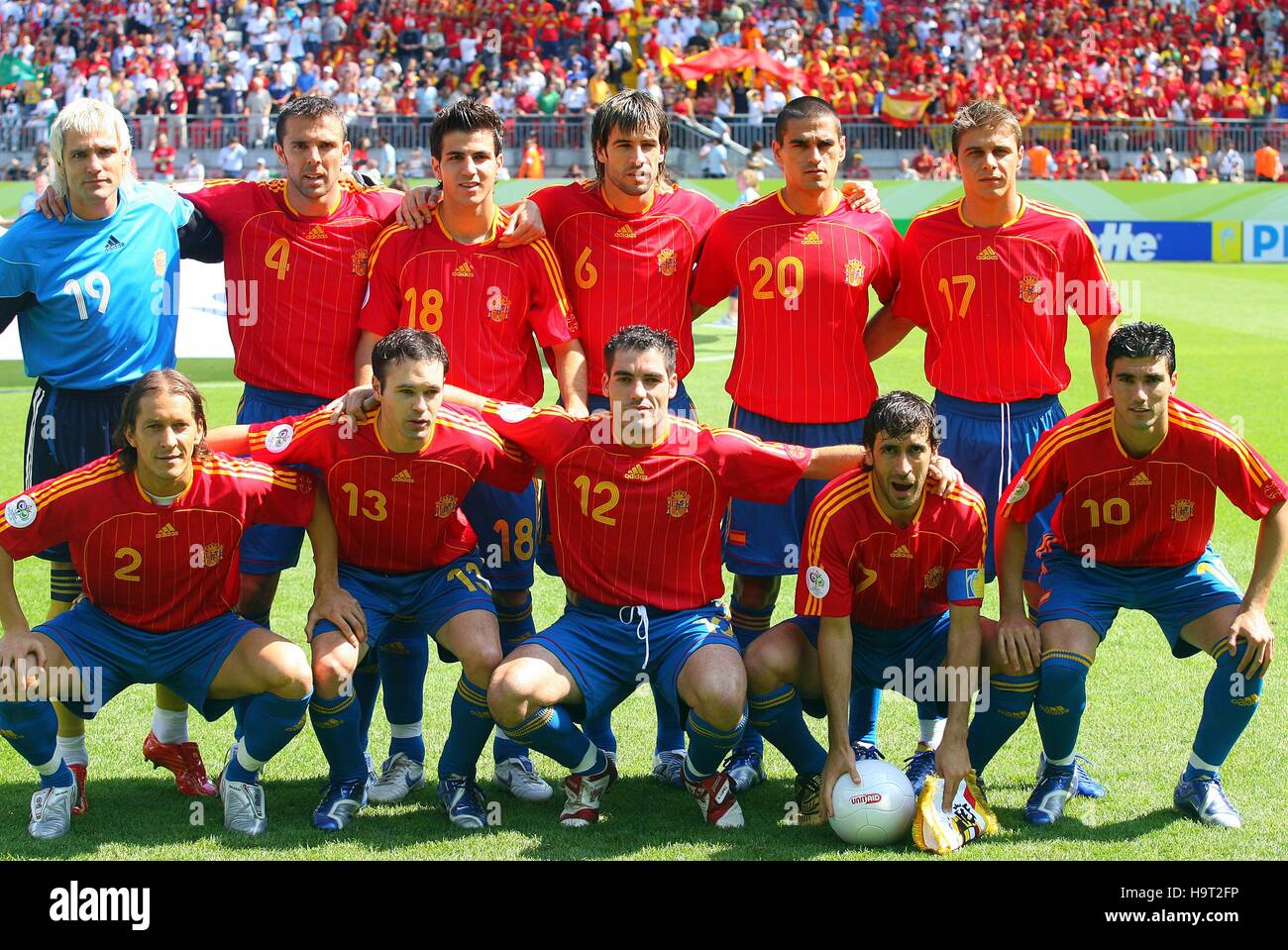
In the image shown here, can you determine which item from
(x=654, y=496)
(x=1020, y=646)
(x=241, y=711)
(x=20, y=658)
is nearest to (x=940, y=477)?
(x=1020, y=646)

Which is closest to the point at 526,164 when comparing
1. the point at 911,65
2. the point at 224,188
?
the point at 911,65

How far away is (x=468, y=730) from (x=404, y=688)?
516mm

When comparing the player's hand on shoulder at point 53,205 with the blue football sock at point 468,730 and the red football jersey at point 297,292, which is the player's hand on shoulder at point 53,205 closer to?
the red football jersey at point 297,292

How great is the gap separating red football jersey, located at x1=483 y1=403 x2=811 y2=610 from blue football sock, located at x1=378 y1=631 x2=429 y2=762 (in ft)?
2.34

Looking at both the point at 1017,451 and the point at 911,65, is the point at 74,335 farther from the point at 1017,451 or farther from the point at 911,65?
the point at 911,65

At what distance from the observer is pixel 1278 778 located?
501 cm

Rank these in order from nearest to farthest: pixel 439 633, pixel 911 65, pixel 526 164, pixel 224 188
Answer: pixel 439 633, pixel 224 188, pixel 526 164, pixel 911 65

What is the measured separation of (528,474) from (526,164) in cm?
1998

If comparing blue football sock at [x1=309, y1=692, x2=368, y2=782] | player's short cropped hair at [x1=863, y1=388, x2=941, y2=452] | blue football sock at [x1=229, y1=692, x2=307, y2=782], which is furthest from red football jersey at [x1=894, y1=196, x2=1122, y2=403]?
blue football sock at [x1=229, y1=692, x2=307, y2=782]

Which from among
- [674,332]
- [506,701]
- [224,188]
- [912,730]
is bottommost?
[912,730]

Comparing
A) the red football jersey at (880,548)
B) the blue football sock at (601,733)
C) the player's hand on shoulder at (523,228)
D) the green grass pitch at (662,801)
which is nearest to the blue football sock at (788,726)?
the green grass pitch at (662,801)

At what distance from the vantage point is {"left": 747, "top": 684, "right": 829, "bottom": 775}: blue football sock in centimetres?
476

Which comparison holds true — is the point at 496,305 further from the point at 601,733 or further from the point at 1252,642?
the point at 1252,642

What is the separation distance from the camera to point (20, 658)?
14.9 feet
